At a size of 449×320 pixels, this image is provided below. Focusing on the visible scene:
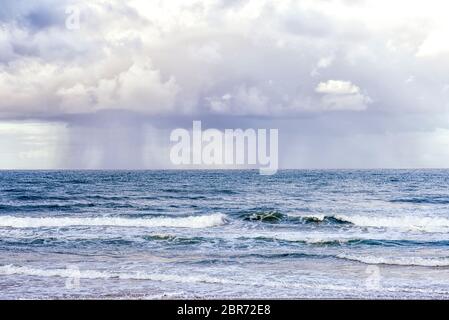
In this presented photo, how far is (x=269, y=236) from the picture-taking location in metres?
12.9

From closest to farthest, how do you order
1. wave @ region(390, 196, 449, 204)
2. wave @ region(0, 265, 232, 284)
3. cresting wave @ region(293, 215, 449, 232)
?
wave @ region(0, 265, 232, 284) → cresting wave @ region(293, 215, 449, 232) → wave @ region(390, 196, 449, 204)

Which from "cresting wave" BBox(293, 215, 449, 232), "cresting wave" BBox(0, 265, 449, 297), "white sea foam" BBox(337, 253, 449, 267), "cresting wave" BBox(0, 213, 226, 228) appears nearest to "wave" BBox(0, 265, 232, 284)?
"cresting wave" BBox(0, 265, 449, 297)

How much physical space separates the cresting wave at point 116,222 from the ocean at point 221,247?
0.04m

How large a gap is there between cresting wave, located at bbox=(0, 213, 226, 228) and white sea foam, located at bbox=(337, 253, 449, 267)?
20.5 feet

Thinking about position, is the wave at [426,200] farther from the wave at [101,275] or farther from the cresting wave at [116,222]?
the wave at [101,275]

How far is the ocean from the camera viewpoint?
22.9 ft

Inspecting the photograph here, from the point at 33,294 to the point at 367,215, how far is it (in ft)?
44.7

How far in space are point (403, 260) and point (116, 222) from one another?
9.19 m

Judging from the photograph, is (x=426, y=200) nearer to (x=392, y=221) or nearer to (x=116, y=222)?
(x=392, y=221)

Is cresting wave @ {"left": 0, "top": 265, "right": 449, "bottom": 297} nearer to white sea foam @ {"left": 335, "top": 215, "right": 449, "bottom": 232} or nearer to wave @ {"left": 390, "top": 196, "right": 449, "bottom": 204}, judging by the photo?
white sea foam @ {"left": 335, "top": 215, "right": 449, "bottom": 232}

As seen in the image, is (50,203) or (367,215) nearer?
(367,215)

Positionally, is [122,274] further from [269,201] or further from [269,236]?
[269,201]

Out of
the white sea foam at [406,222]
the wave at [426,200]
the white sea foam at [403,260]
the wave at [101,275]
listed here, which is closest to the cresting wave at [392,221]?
the white sea foam at [406,222]
